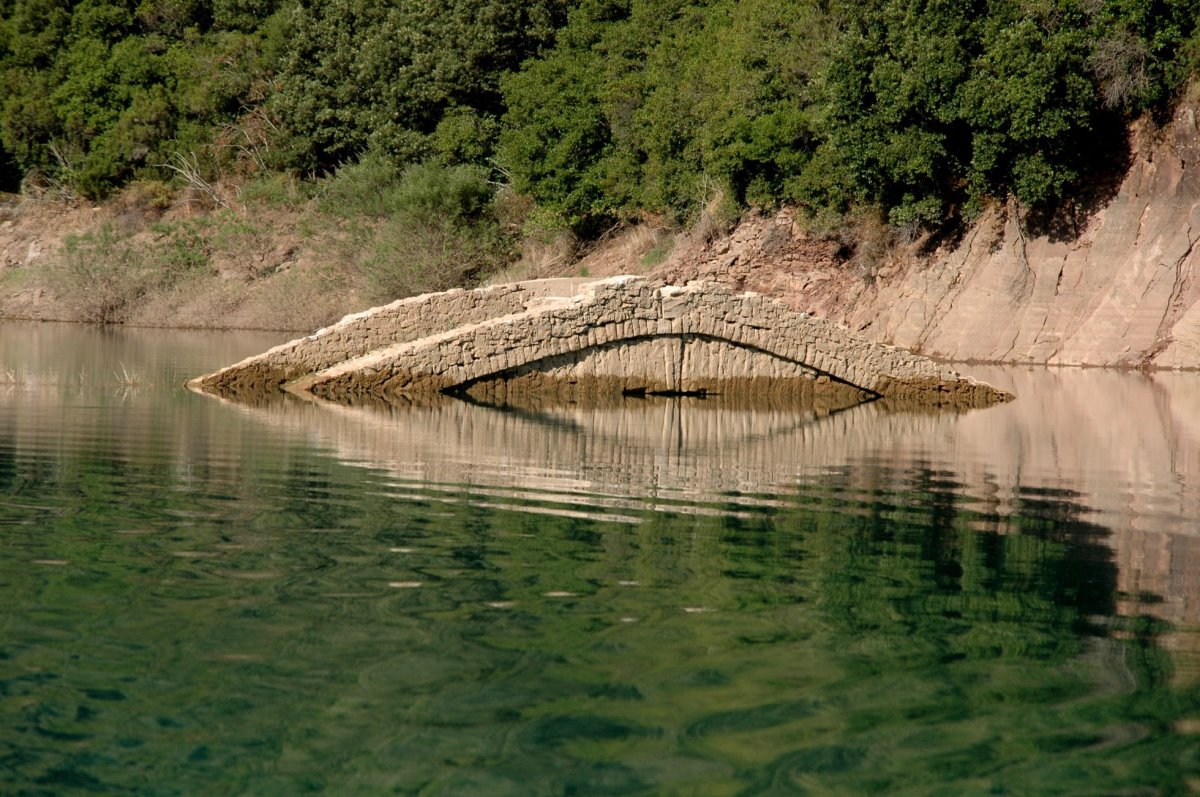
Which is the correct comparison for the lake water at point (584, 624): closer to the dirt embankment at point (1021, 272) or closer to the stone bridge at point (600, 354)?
the stone bridge at point (600, 354)

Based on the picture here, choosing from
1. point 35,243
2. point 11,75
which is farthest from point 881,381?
point 11,75

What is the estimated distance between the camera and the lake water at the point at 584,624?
180 inches

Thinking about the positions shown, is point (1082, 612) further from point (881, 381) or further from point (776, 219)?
point (776, 219)

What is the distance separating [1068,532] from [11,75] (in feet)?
185

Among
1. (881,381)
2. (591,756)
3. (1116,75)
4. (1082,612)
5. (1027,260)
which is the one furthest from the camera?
(1027,260)

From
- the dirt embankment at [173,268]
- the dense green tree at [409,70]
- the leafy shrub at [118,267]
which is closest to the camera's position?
the dirt embankment at [173,268]

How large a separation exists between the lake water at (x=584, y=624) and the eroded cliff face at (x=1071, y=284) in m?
18.6

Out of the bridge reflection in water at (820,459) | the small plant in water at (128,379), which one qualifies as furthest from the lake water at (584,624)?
the small plant in water at (128,379)

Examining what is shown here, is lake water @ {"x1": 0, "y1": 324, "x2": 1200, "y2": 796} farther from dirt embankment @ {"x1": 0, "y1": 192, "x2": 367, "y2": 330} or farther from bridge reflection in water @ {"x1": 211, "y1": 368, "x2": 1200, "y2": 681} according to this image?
→ dirt embankment @ {"x1": 0, "y1": 192, "x2": 367, "y2": 330}

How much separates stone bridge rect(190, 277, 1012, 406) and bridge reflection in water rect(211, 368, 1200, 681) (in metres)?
0.66

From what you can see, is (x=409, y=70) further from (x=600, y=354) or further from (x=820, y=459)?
(x=820, y=459)

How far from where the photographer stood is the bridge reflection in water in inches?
360

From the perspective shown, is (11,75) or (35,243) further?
(11,75)

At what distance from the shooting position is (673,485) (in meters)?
10.5
